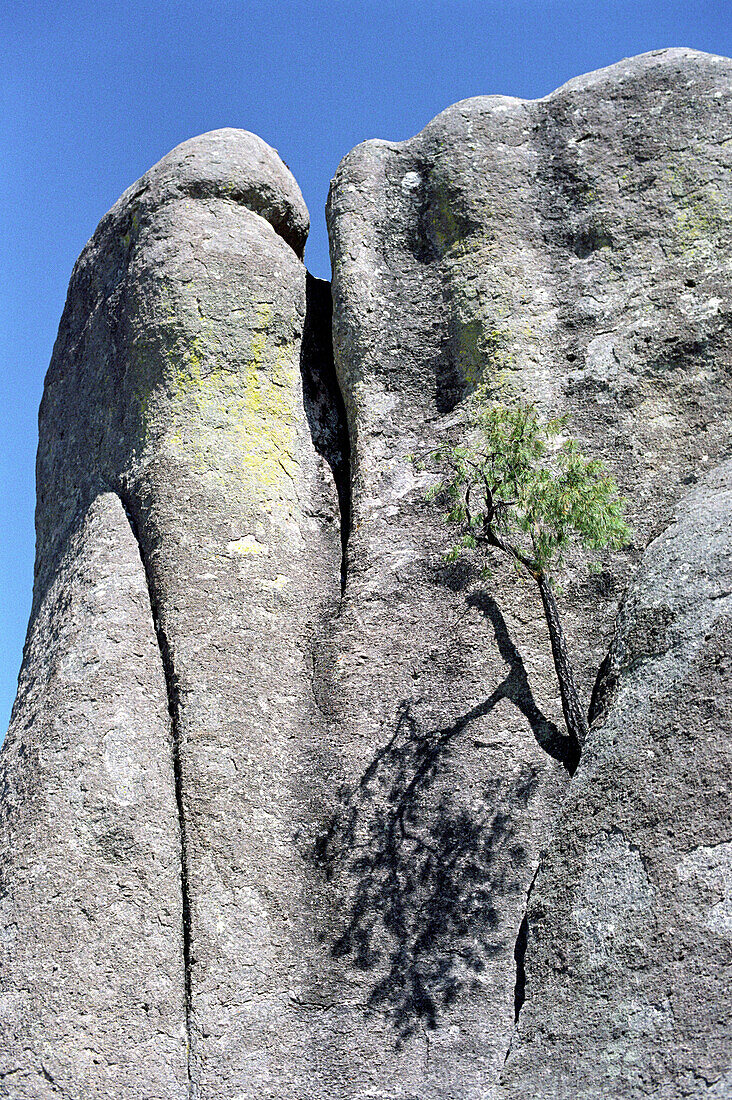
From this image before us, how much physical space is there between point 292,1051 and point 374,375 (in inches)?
178

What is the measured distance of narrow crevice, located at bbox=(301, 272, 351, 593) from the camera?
8.27 meters

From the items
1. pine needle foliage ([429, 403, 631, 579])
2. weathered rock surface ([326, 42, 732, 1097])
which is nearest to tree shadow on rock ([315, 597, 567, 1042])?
weathered rock surface ([326, 42, 732, 1097])

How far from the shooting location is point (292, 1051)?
19.2ft

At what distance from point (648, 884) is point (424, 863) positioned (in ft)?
4.44

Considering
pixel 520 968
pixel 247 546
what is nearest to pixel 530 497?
pixel 247 546

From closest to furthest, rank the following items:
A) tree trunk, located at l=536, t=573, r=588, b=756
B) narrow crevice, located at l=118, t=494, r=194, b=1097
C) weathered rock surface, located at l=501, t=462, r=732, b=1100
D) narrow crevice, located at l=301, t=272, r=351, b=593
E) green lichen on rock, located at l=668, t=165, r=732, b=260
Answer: weathered rock surface, located at l=501, t=462, r=732, b=1100 < narrow crevice, located at l=118, t=494, r=194, b=1097 < tree trunk, located at l=536, t=573, r=588, b=756 < green lichen on rock, located at l=668, t=165, r=732, b=260 < narrow crevice, located at l=301, t=272, r=351, b=593

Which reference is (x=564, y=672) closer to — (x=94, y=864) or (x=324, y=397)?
(x=94, y=864)

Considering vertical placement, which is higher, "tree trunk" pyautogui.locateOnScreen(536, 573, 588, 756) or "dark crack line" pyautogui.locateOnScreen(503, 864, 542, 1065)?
"tree trunk" pyautogui.locateOnScreen(536, 573, 588, 756)

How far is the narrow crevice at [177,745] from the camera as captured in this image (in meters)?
6.00

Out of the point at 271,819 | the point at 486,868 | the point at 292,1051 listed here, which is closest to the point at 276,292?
the point at 271,819

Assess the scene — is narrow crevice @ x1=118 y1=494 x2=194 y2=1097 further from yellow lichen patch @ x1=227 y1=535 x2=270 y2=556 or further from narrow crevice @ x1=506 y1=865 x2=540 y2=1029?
narrow crevice @ x1=506 y1=865 x2=540 y2=1029

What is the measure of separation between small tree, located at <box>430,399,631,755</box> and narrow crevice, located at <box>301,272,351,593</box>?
1.08 metres

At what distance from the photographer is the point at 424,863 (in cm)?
623

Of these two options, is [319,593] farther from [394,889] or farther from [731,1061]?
[731,1061]
